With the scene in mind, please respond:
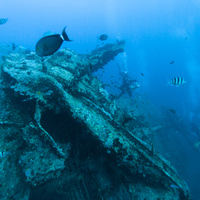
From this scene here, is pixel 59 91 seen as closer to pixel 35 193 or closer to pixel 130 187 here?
pixel 35 193

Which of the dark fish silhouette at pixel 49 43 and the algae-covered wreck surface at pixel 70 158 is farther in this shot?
the algae-covered wreck surface at pixel 70 158

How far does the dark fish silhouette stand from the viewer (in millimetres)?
2060

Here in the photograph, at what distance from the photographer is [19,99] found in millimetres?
3504

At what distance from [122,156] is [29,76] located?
10.6 feet

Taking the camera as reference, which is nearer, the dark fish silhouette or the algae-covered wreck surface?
the dark fish silhouette

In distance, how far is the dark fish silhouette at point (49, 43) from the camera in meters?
2.06

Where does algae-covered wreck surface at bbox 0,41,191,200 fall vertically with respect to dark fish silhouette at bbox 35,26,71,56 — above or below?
below

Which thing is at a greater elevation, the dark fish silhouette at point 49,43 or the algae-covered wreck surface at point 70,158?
the dark fish silhouette at point 49,43

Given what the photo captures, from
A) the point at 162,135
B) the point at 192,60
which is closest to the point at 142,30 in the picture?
the point at 192,60

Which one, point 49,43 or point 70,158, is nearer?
point 49,43

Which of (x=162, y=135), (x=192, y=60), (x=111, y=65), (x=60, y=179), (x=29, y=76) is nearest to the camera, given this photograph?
(x=60, y=179)

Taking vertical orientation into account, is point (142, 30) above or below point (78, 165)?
below

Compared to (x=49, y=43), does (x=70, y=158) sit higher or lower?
lower

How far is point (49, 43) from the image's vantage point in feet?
7.10
